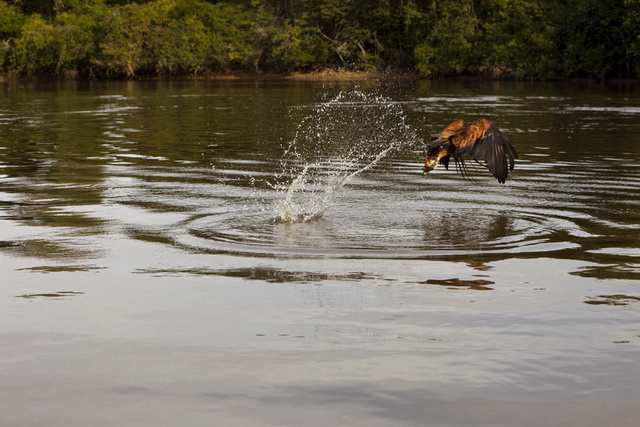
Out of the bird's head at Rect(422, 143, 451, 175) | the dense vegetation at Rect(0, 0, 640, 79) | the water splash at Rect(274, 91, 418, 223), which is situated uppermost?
the dense vegetation at Rect(0, 0, 640, 79)

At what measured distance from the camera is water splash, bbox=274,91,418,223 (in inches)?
489

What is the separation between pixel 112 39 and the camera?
70.1 meters

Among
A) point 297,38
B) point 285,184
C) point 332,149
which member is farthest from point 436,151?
point 297,38

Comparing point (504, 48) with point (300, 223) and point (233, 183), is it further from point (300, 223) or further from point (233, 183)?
point (300, 223)

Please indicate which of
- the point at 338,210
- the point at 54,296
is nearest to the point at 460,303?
the point at 54,296

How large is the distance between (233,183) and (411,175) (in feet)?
8.89

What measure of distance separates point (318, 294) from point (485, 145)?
3.12 meters

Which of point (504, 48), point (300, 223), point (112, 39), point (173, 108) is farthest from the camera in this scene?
point (112, 39)

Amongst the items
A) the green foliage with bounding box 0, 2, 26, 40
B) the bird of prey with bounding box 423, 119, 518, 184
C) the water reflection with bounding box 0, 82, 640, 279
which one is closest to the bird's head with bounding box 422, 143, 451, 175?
the bird of prey with bounding box 423, 119, 518, 184

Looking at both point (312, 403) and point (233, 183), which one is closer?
point (312, 403)

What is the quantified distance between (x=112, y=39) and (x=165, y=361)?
218 ft

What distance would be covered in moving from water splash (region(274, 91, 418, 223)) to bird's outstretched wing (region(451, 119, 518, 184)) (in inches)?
74.5

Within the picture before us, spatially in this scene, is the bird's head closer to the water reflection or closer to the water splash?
the water reflection

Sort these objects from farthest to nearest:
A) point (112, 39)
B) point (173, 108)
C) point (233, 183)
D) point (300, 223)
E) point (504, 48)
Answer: point (112, 39), point (504, 48), point (173, 108), point (233, 183), point (300, 223)
